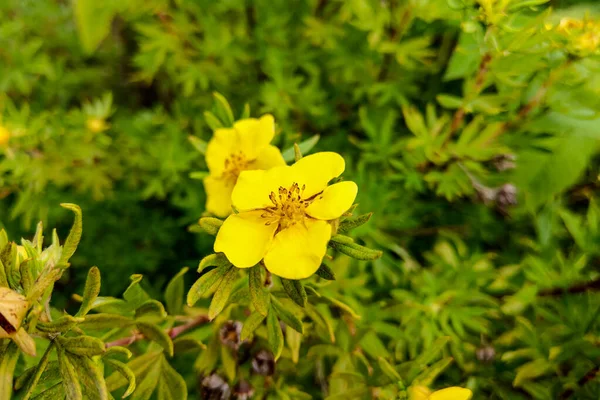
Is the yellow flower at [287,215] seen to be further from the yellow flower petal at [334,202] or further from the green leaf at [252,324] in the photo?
the green leaf at [252,324]

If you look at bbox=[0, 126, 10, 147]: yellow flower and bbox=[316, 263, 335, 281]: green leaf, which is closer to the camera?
bbox=[316, 263, 335, 281]: green leaf

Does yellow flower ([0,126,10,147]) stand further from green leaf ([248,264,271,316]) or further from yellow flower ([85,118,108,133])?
green leaf ([248,264,271,316])

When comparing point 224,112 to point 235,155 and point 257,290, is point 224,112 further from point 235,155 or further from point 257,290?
point 257,290

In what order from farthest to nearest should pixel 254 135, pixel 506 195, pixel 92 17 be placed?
pixel 92 17
pixel 506 195
pixel 254 135

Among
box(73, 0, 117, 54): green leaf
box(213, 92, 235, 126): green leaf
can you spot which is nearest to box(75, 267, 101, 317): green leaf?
box(213, 92, 235, 126): green leaf

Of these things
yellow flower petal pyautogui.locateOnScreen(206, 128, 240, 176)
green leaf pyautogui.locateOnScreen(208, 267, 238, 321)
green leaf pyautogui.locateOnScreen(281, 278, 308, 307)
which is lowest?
green leaf pyautogui.locateOnScreen(208, 267, 238, 321)

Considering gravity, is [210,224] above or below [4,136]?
above

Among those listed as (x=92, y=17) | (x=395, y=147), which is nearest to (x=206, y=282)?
(x=395, y=147)

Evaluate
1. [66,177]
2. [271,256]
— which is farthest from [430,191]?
[66,177]
